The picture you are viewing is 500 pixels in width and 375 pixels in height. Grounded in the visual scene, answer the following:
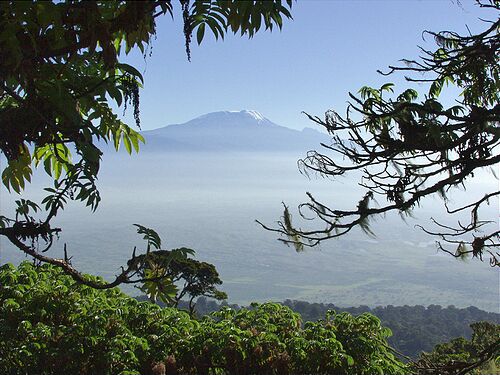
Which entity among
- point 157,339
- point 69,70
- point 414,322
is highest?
point 69,70

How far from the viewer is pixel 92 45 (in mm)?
2100

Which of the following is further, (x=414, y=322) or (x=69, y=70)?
(x=414, y=322)

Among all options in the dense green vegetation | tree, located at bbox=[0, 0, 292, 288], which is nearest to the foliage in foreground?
tree, located at bbox=[0, 0, 292, 288]

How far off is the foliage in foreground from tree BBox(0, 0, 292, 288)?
176cm

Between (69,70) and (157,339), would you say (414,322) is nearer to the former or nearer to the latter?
(157,339)

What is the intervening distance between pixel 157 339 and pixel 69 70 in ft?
8.39

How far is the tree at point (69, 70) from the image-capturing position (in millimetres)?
2068

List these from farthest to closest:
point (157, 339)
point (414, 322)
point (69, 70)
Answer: point (414, 322) → point (157, 339) → point (69, 70)

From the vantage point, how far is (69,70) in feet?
8.49

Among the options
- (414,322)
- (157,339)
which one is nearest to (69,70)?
(157,339)

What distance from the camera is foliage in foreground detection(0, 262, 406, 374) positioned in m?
4.11

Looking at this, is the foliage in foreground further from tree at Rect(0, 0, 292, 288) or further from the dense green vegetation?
the dense green vegetation

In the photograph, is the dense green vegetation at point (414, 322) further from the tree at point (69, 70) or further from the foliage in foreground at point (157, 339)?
the tree at point (69, 70)

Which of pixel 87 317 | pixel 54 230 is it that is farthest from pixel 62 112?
pixel 87 317
